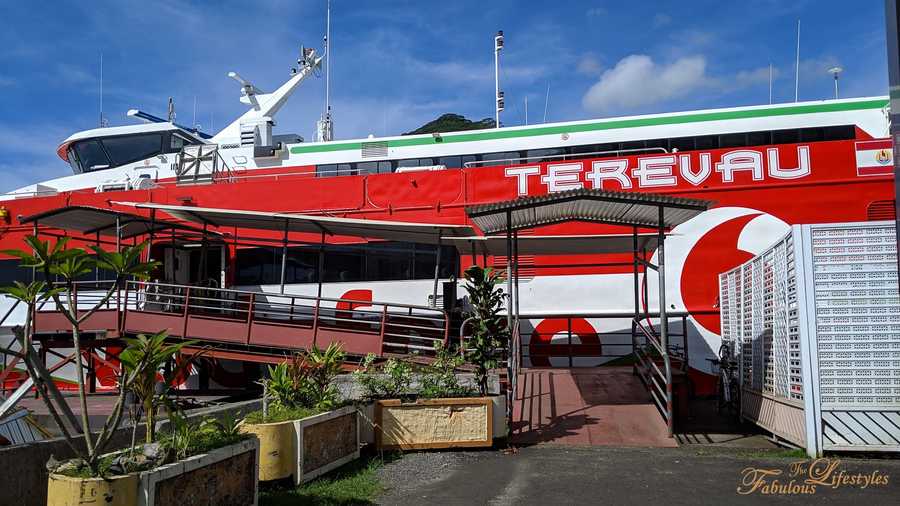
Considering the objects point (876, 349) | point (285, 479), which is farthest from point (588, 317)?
point (285, 479)

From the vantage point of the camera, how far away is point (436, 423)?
7805mm

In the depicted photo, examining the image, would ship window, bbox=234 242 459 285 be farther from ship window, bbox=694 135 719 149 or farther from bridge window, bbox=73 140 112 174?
bridge window, bbox=73 140 112 174

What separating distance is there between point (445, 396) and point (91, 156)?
1634 cm

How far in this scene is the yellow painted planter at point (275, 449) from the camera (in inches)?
233

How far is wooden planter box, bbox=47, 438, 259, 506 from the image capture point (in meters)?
3.85

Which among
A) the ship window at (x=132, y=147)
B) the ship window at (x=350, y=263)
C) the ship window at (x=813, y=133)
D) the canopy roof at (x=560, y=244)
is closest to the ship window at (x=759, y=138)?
the ship window at (x=813, y=133)

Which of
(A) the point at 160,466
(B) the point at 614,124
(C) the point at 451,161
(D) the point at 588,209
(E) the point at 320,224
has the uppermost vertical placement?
(B) the point at 614,124

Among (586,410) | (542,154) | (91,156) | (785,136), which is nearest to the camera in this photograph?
(586,410)

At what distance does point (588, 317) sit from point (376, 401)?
17.8 feet

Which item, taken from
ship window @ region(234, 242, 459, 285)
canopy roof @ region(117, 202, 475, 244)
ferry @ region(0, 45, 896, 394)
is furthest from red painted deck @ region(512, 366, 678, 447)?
ship window @ region(234, 242, 459, 285)

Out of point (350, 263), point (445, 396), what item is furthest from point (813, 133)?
point (445, 396)

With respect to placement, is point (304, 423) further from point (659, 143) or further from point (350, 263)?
point (659, 143)

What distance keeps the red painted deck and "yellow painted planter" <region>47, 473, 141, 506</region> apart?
5132 millimetres

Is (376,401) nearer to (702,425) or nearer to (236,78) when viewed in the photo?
(702,425)
